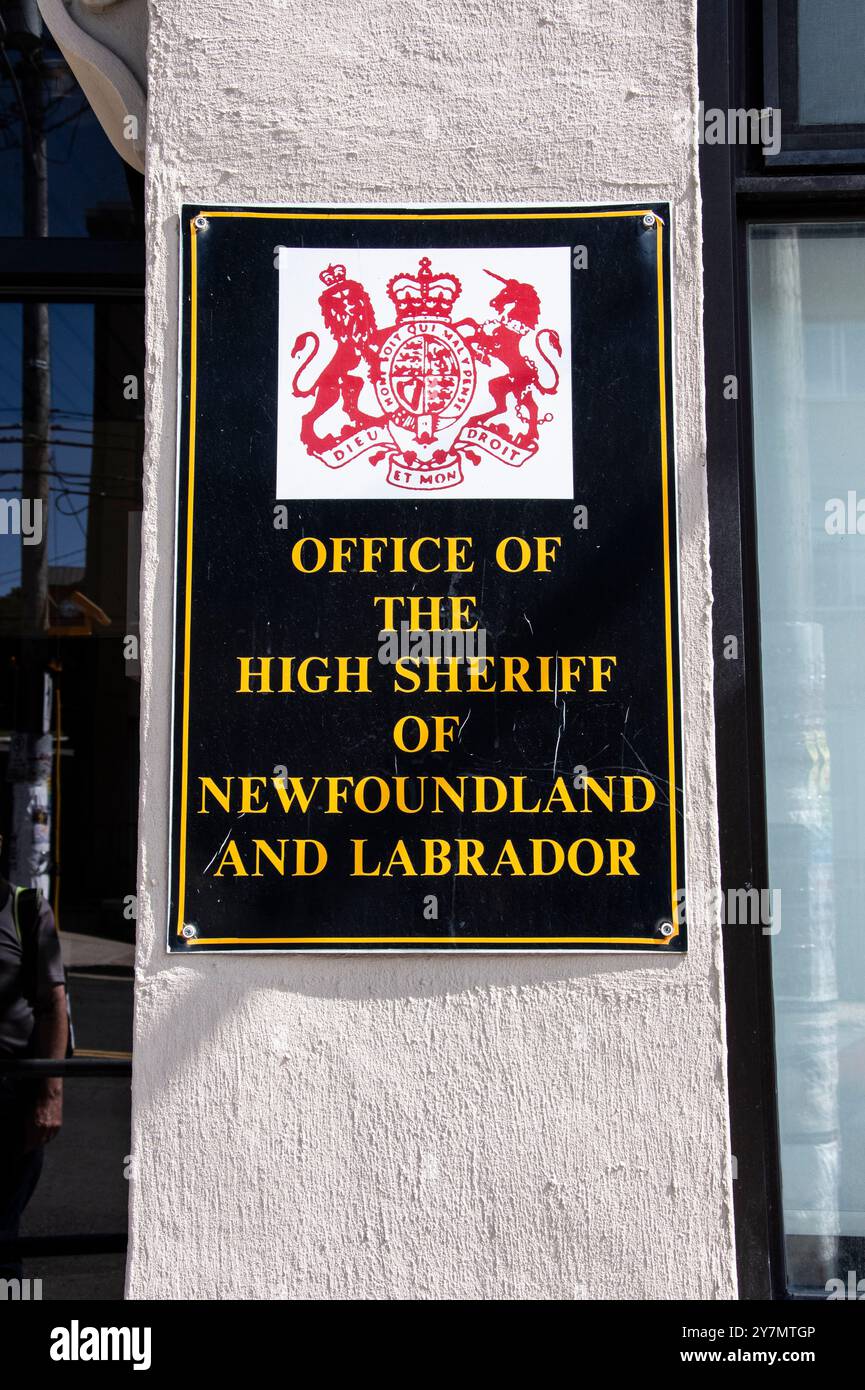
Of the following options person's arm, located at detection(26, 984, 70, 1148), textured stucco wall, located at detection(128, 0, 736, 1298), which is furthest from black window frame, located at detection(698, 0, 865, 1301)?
person's arm, located at detection(26, 984, 70, 1148)

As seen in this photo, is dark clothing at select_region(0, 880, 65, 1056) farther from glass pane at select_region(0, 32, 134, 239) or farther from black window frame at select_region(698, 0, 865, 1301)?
glass pane at select_region(0, 32, 134, 239)

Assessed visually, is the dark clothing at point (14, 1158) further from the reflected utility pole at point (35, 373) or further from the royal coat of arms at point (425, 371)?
the reflected utility pole at point (35, 373)

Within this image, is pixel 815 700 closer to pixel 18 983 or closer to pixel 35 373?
pixel 18 983

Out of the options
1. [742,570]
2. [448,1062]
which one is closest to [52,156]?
[742,570]

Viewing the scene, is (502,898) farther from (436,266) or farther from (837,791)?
(436,266)

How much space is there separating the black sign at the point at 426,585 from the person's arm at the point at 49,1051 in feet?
5.90

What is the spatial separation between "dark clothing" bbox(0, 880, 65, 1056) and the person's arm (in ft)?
0.10

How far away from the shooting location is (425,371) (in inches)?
106

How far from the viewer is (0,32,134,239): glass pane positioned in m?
4.59

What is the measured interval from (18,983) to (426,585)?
8.04ft

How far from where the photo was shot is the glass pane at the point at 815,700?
2775 mm

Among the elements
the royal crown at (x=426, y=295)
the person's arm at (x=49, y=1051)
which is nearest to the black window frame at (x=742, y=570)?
the royal crown at (x=426, y=295)
